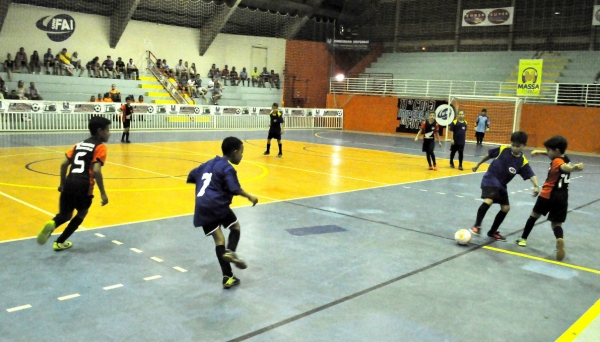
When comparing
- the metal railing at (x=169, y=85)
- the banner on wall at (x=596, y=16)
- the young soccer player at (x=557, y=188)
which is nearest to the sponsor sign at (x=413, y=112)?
the banner on wall at (x=596, y=16)

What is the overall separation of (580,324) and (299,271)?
119 inches

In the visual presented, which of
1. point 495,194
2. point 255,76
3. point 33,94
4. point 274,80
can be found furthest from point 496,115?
point 33,94

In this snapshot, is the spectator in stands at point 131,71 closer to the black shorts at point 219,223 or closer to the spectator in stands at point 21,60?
the spectator in stands at point 21,60

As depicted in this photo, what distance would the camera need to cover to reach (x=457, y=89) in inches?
1344

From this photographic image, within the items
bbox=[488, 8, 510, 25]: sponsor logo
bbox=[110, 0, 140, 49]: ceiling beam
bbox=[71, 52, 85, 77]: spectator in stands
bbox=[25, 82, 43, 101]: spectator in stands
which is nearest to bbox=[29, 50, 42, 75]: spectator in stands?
bbox=[71, 52, 85, 77]: spectator in stands

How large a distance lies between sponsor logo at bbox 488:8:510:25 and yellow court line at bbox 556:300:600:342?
1300 inches

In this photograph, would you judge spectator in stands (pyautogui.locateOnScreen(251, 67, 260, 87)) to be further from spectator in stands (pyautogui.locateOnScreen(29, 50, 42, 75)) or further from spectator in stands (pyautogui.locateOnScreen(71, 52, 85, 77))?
spectator in stands (pyautogui.locateOnScreen(29, 50, 42, 75))

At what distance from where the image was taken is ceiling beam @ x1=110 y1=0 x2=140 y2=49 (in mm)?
31327

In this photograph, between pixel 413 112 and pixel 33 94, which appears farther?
pixel 413 112

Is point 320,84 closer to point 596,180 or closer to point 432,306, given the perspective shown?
point 596,180

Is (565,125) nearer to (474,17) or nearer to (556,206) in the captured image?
(474,17)

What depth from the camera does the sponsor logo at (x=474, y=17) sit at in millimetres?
36088

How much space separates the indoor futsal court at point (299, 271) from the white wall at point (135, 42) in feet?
66.3

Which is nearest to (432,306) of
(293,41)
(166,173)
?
(166,173)
